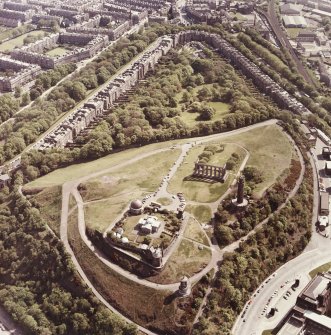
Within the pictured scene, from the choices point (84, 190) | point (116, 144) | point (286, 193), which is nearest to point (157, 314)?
point (84, 190)

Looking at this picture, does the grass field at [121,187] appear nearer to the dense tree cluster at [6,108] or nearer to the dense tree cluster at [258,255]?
the dense tree cluster at [258,255]

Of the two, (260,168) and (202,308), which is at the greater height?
(260,168)

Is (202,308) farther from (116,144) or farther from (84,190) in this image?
(116,144)

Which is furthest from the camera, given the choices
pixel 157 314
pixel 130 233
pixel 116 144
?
pixel 116 144

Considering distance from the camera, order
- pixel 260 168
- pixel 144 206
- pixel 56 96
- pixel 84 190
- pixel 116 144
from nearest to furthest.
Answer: pixel 144 206
pixel 84 190
pixel 260 168
pixel 116 144
pixel 56 96

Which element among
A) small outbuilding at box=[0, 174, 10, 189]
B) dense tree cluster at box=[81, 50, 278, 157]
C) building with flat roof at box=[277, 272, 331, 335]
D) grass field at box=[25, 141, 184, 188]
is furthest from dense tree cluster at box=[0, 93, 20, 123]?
building with flat roof at box=[277, 272, 331, 335]

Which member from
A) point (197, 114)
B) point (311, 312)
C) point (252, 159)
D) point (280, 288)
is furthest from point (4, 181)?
point (311, 312)

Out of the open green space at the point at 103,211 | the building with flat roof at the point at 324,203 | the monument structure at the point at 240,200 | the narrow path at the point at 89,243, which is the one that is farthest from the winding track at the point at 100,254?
the building with flat roof at the point at 324,203
